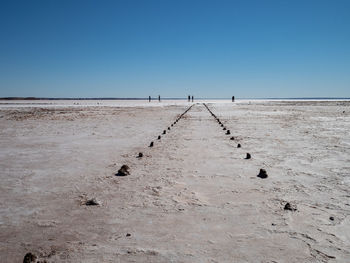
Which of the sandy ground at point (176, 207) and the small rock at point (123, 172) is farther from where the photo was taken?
the small rock at point (123, 172)

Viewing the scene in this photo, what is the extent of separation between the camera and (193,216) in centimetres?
303

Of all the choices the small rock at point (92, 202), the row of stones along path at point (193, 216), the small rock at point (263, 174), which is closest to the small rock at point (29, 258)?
the row of stones along path at point (193, 216)

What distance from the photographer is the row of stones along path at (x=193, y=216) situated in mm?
2350

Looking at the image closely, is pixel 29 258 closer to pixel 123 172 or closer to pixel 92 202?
pixel 92 202

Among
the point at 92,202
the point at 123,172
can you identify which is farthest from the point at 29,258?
the point at 123,172

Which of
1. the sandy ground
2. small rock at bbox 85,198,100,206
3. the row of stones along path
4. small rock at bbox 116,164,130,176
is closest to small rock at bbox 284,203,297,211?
the sandy ground

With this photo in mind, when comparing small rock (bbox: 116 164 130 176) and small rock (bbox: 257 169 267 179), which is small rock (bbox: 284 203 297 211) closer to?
small rock (bbox: 257 169 267 179)

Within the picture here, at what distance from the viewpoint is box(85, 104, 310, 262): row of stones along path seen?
235 cm

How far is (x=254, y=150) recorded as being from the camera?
264 inches

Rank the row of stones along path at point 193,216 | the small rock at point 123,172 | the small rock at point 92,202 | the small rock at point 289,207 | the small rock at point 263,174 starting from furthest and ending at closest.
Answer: the small rock at point 123,172, the small rock at point 263,174, the small rock at point 92,202, the small rock at point 289,207, the row of stones along path at point 193,216

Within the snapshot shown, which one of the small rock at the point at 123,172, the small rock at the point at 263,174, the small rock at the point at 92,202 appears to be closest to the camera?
the small rock at the point at 92,202

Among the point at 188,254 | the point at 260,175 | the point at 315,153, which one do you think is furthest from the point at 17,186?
the point at 315,153

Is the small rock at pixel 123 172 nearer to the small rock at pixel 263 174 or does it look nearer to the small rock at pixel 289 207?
the small rock at pixel 263 174

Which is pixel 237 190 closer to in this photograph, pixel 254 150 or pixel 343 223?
pixel 343 223
